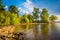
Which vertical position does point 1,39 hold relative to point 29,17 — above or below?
below

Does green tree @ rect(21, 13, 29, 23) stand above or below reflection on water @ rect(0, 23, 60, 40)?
above

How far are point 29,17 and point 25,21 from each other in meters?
1.15

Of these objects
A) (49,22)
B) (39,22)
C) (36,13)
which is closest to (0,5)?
(36,13)

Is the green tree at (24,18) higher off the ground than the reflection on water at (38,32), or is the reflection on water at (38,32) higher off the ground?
the green tree at (24,18)

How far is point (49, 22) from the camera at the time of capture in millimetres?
31406

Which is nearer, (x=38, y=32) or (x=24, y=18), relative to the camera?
(x=38, y=32)

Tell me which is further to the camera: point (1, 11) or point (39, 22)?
point (39, 22)

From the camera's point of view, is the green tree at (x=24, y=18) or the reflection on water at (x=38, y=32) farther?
the green tree at (x=24, y=18)

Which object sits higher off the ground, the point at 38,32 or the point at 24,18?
the point at 24,18

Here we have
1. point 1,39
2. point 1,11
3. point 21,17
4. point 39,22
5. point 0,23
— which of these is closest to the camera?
point 1,39

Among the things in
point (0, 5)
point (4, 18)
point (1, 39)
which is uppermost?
point (0, 5)

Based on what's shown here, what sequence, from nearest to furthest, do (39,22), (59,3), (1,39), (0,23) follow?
(1,39) → (0,23) → (59,3) → (39,22)

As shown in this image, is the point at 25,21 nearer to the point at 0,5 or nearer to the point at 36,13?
the point at 36,13

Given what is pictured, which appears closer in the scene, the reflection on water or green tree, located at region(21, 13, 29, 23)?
the reflection on water
